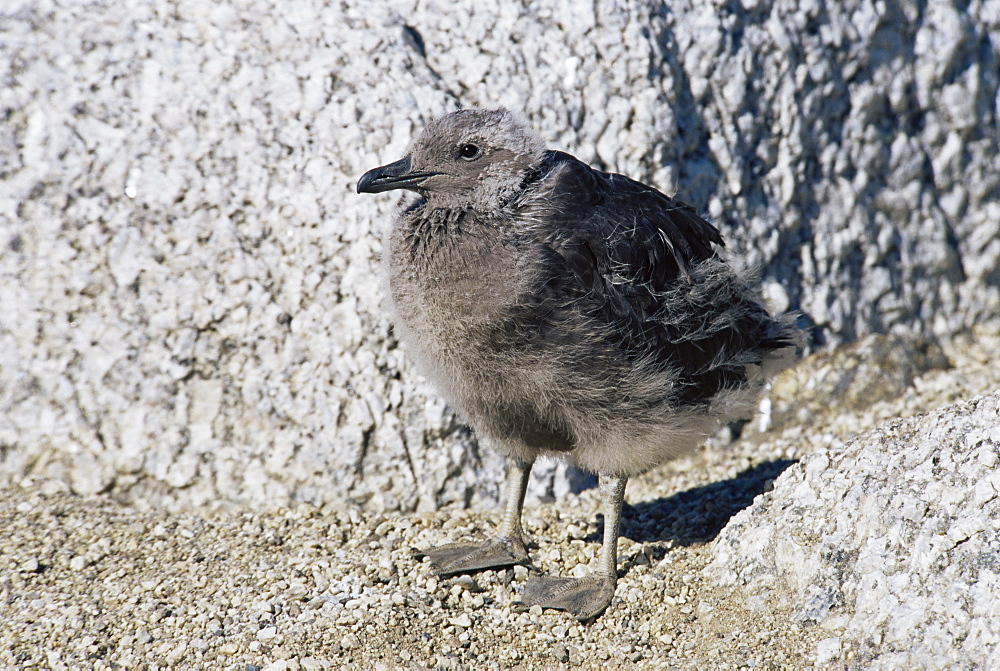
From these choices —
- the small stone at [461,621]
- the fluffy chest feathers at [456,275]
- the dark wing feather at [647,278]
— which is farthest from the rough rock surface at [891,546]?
the fluffy chest feathers at [456,275]

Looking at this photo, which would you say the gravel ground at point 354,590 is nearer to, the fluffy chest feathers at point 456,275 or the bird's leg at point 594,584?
the bird's leg at point 594,584

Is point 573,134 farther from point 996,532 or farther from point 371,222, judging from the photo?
point 996,532

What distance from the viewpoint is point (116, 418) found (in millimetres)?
5703

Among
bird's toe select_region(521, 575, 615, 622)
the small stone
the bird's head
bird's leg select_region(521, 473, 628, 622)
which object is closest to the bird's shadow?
bird's leg select_region(521, 473, 628, 622)

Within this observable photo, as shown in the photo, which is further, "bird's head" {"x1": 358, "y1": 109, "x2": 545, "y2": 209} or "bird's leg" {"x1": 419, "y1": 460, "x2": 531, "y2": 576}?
"bird's leg" {"x1": 419, "y1": 460, "x2": 531, "y2": 576}

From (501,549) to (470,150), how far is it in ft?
7.20

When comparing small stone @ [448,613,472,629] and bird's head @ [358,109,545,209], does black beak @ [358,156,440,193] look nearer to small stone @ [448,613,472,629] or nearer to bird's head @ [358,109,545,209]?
bird's head @ [358,109,545,209]

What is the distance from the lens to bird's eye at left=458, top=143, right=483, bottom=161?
4949 mm

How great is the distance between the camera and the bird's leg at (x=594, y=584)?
15.9ft

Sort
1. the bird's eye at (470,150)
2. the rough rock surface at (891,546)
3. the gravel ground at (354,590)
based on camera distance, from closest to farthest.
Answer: the rough rock surface at (891,546) → the gravel ground at (354,590) → the bird's eye at (470,150)

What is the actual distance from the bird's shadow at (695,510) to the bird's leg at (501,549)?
0.49 meters

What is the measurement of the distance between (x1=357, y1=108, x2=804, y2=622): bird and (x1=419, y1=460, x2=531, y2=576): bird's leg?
0.04 feet

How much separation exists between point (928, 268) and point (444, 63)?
393 centimetres

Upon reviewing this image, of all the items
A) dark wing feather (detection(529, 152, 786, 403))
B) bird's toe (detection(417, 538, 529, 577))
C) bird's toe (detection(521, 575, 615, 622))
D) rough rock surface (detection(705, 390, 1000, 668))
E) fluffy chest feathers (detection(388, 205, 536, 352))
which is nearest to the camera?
rough rock surface (detection(705, 390, 1000, 668))
